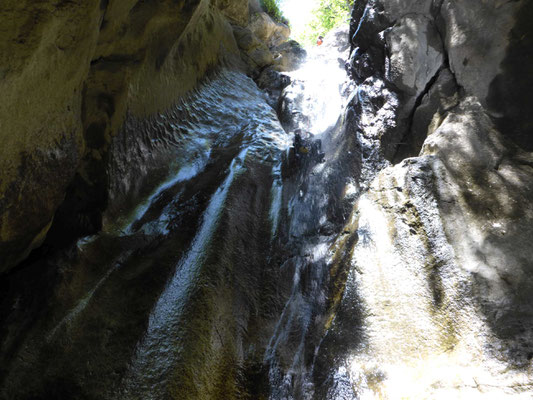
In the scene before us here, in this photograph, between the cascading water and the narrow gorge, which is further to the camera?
the cascading water

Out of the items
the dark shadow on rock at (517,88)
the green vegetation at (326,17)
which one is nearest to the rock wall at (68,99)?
the dark shadow on rock at (517,88)

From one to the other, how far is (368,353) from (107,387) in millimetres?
2021

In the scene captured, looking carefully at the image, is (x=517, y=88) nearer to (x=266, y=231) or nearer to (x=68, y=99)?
(x=266, y=231)

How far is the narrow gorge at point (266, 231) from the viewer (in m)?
2.47

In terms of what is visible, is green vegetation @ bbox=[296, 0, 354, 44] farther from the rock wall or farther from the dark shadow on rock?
the dark shadow on rock

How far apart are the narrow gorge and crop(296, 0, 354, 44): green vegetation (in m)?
15.9

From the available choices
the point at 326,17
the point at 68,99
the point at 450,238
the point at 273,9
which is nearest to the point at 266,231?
the point at 450,238

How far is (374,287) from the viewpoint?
2943mm

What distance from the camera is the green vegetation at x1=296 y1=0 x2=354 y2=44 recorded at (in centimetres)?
1877

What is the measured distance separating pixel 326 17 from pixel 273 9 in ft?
19.0

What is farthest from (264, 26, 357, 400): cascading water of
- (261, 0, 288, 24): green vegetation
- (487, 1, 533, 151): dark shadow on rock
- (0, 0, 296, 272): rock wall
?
(261, 0, 288, 24): green vegetation

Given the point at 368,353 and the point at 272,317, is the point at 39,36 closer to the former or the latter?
the point at 272,317

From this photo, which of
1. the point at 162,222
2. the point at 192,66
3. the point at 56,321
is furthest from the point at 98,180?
the point at 192,66

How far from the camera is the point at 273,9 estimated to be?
1555cm
